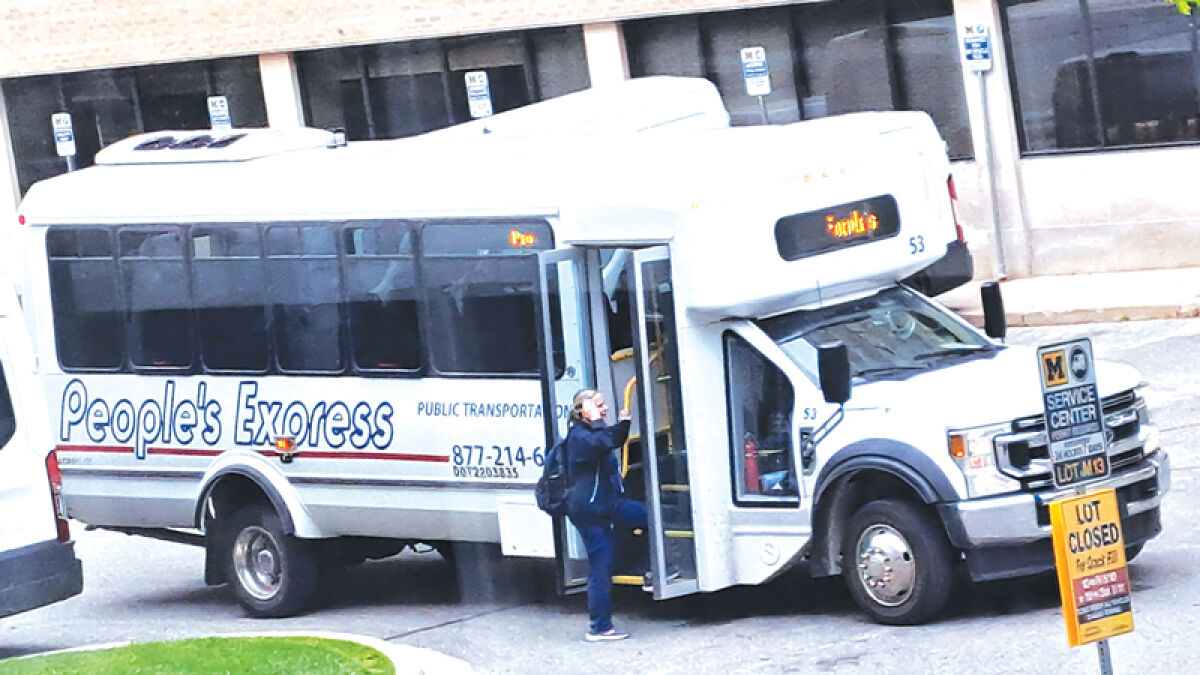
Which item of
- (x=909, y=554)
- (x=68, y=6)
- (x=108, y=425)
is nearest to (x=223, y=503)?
(x=108, y=425)

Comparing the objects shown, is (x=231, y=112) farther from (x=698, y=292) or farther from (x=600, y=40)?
(x=698, y=292)

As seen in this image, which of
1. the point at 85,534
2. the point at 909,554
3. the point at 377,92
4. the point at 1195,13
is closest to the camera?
the point at 909,554

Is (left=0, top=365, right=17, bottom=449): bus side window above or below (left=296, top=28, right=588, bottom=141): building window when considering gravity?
below

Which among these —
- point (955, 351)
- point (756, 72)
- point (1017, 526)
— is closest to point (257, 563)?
point (955, 351)

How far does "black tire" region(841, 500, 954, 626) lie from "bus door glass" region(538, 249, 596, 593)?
1708 millimetres

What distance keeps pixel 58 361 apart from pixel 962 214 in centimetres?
1284

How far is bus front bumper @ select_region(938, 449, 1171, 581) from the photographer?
37.9 feet

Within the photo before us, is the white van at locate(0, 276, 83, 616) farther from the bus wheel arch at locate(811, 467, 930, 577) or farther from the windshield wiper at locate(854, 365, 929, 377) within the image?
the windshield wiper at locate(854, 365, 929, 377)

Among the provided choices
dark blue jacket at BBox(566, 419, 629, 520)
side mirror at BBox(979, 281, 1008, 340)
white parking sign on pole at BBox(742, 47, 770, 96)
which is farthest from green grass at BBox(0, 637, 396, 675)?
white parking sign on pole at BBox(742, 47, 770, 96)

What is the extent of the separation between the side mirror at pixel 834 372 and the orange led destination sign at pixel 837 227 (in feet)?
2.98

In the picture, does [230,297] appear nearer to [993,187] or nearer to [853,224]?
[853,224]

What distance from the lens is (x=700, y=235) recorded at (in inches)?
488

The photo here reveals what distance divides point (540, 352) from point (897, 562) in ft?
8.08

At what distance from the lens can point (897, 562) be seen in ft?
39.3
